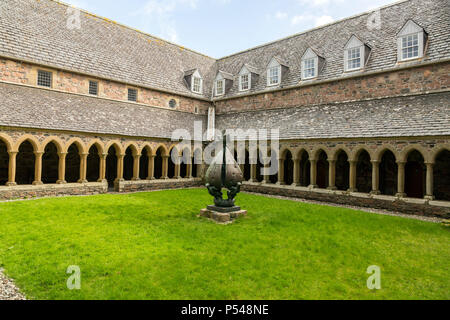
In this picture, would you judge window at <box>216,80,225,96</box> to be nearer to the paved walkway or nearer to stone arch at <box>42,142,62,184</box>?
→ stone arch at <box>42,142,62,184</box>

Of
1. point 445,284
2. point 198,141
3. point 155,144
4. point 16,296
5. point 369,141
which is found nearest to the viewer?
point 16,296

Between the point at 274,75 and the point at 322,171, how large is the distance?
7.78m

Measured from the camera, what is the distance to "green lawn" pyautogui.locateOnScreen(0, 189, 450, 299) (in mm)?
4902

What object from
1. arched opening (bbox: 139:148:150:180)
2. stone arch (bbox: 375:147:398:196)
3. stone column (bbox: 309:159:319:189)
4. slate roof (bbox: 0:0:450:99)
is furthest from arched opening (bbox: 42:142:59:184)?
stone arch (bbox: 375:147:398:196)

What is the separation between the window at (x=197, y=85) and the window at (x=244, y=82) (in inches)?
142

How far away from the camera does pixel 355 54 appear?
1639 cm

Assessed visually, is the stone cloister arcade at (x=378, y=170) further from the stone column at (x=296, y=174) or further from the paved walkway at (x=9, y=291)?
the paved walkway at (x=9, y=291)

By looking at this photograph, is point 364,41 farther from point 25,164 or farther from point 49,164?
point 25,164

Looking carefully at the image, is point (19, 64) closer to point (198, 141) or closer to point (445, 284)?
point (198, 141)

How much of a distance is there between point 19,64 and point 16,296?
1463 cm

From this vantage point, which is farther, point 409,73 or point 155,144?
point 155,144

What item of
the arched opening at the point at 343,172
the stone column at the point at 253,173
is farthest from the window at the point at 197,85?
the arched opening at the point at 343,172
